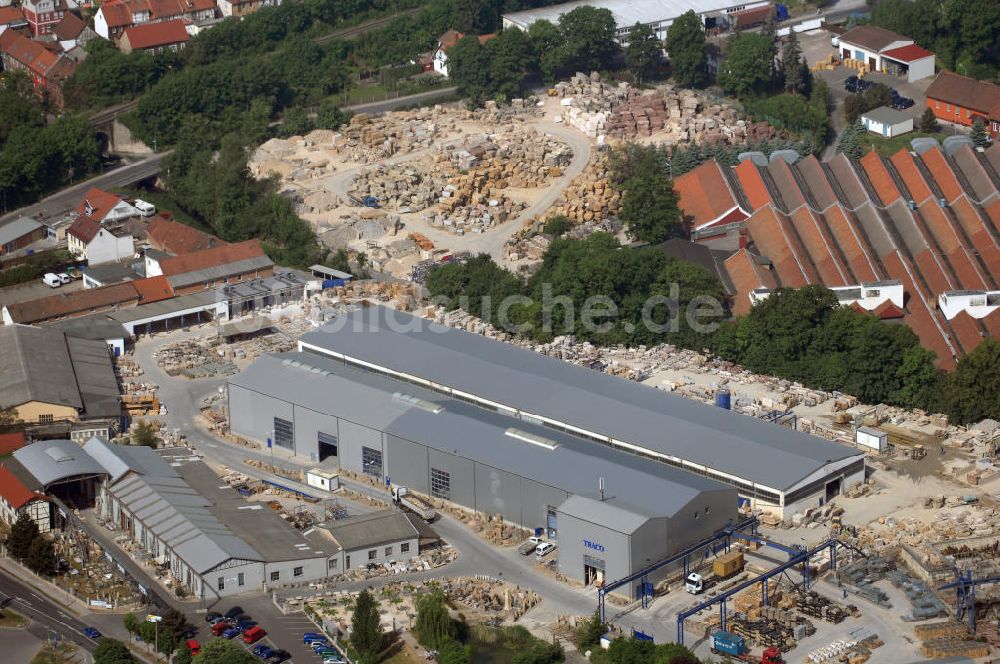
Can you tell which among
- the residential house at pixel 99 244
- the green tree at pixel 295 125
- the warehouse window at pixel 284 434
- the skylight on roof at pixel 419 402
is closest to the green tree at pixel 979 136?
the green tree at pixel 295 125

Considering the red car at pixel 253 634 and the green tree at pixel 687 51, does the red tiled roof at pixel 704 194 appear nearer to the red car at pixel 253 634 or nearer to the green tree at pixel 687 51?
the green tree at pixel 687 51

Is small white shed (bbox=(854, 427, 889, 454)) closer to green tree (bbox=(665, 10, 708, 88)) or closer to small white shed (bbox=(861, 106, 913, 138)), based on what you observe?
small white shed (bbox=(861, 106, 913, 138))

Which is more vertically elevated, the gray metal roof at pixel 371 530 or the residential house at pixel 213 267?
the residential house at pixel 213 267

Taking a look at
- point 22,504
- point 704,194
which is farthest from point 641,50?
point 22,504

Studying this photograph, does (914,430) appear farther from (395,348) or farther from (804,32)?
(804,32)

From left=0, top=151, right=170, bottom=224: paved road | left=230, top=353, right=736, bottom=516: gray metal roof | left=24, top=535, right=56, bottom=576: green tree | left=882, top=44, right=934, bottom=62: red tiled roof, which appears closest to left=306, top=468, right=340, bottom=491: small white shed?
left=230, top=353, right=736, bottom=516: gray metal roof

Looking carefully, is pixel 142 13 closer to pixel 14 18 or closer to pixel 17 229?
pixel 14 18
